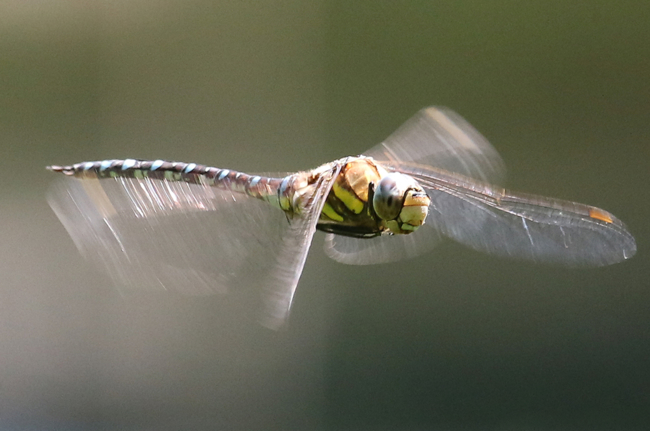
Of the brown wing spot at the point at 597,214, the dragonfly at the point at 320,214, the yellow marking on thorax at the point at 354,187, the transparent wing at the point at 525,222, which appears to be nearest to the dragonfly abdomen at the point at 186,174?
the dragonfly at the point at 320,214

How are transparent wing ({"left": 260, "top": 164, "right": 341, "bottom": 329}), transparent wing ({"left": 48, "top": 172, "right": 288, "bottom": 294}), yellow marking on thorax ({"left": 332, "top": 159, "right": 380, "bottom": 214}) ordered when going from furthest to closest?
transparent wing ({"left": 48, "top": 172, "right": 288, "bottom": 294}) → yellow marking on thorax ({"left": 332, "top": 159, "right": 380, "bottom": 214}) → transparent wing ({"left": 260, "top": 164, "right": 341, "bottom": 329})

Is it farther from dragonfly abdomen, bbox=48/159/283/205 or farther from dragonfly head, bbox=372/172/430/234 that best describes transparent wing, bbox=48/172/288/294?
dragonfly head, bbox=372/172/430/234

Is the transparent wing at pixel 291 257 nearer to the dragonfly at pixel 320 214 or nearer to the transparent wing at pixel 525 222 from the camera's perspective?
the dragonfly at pixel 320 214

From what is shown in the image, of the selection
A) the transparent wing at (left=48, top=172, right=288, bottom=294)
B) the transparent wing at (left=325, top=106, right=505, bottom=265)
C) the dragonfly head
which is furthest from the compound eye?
the transparent wing at (left=48, top=172, right=288, bottom=294)

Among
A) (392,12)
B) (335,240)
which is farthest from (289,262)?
(392,12)

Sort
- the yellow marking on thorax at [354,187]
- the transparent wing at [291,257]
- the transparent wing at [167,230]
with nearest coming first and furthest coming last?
the transparent wing at [291,257] < the yellow marking on thorax at [354,187] < the transparent wing at [167,230]

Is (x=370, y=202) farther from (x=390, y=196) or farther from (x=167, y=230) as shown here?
(x=167, y=230)
